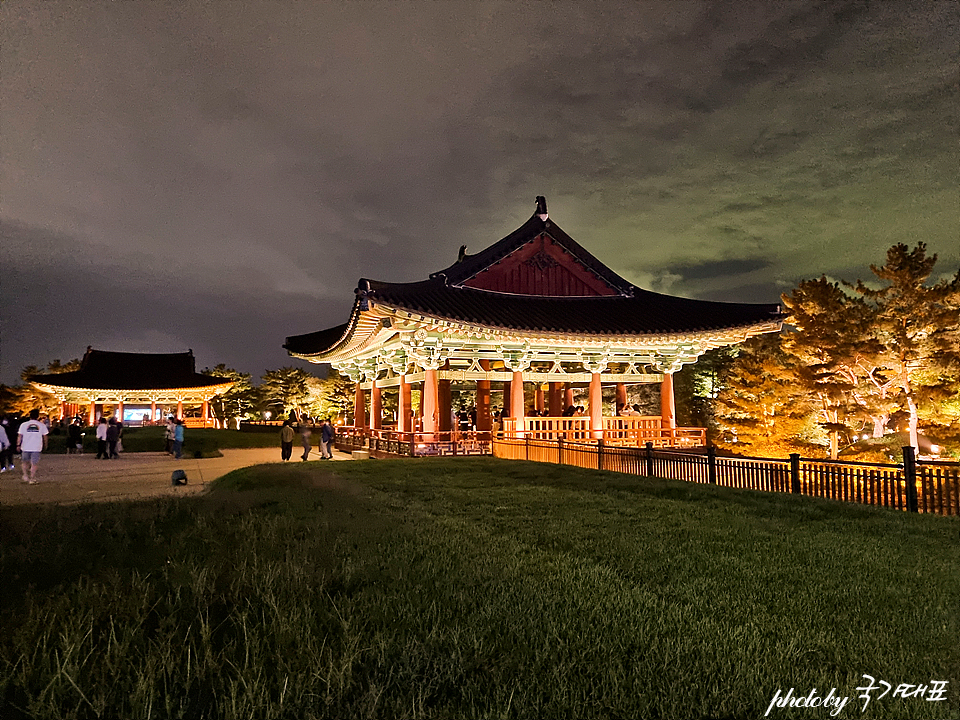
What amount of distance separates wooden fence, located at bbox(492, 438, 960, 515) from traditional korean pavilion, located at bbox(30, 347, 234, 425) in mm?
40813

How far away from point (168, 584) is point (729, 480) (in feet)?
37.8

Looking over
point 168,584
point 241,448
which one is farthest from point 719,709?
point 241,448

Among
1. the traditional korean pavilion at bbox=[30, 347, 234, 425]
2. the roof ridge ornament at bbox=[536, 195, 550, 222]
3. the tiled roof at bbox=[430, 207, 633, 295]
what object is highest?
the roof ridge ornament at bbox=[536, 195, 550, 222]

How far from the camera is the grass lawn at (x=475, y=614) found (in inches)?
131

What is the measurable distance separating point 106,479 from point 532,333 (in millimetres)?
13998

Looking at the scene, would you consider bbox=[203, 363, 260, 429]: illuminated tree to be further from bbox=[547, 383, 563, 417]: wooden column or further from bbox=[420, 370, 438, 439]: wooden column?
bbox=[420, 370, 438, 439]: wooden column

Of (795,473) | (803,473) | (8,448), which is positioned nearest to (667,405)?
(803,473)

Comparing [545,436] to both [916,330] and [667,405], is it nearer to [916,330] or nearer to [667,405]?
[667,405]

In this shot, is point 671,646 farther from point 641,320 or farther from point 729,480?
point 641,320

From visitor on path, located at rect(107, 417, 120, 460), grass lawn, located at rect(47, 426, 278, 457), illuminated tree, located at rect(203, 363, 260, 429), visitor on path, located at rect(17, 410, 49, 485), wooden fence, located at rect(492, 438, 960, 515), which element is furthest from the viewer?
illuminated tree, located at rect(203, 363, 260, 429)

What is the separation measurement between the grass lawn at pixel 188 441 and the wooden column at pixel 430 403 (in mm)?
13726

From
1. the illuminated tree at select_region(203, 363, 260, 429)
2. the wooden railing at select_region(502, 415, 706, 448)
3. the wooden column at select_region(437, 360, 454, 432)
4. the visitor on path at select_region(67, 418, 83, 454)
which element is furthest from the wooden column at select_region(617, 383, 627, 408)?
the illuminated tree at select_region(203, 363, 260, 429)

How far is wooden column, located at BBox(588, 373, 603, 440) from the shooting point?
22.2 meters

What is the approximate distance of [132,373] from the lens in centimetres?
4978
